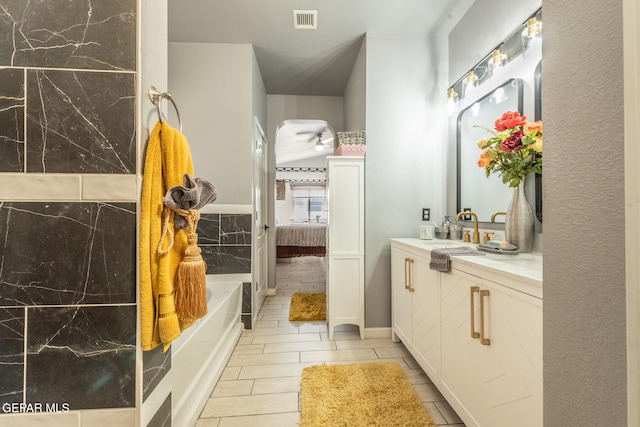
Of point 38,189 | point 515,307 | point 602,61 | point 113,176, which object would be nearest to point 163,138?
point 113,176

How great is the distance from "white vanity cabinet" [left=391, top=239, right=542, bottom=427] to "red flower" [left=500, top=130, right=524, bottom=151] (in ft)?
2.00

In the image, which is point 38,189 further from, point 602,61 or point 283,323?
point 283,323

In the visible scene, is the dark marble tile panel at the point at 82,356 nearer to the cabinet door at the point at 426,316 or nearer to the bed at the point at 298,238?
the cabinet door at the point at 426,316

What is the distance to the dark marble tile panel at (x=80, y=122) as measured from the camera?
0.74 m

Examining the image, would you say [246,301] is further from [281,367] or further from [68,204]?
[68,204]

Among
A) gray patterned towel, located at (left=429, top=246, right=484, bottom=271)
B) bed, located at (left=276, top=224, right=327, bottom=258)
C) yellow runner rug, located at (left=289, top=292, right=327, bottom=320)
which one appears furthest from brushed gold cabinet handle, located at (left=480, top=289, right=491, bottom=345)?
bed, located at (left=276, top=224, right=327, bottom=258)

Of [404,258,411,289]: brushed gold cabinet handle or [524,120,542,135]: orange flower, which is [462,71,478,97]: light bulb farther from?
[404,258,411,289]: brushed gold cabinet handle

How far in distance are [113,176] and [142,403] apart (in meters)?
0.68

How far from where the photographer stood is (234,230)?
2488 millimetres

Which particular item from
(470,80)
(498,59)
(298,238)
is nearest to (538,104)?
(498,59)

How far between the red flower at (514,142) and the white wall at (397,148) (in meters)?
0.98

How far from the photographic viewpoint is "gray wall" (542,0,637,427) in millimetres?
432

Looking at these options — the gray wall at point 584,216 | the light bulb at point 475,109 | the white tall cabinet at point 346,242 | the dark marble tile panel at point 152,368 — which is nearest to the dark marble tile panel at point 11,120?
the dark marble tile panel at point 152,368

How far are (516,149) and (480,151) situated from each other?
605mm
